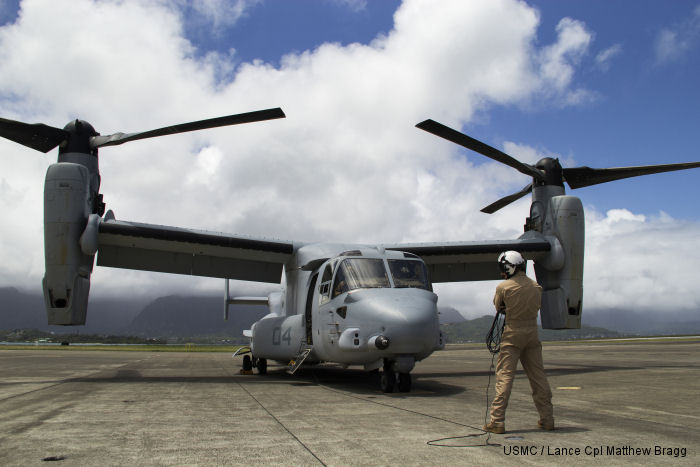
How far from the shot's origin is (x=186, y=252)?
14.3 m

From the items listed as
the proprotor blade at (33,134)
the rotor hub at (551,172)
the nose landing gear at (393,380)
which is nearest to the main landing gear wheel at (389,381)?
the nose landing gear at (393,380)

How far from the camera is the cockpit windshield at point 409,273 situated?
9.47 m

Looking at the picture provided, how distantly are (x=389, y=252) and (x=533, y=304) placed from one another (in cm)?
514

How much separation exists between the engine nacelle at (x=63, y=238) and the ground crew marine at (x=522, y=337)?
392 inches

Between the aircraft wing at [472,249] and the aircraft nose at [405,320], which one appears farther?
A: the aircraft wing at [472,249]

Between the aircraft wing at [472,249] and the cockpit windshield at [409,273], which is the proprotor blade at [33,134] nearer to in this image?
the aircraft wing at [472,249]

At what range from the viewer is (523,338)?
5.20 meters

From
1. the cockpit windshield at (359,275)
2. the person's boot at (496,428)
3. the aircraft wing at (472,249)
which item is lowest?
the person's boot at (496,428)

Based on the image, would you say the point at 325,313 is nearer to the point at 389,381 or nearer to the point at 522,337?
the point at 389,381

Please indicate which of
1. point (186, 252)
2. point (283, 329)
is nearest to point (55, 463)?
point (283, 329)

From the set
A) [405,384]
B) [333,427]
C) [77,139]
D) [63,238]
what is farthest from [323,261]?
[77,139]

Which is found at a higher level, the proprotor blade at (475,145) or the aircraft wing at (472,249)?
the proprotor blade at (475,145)

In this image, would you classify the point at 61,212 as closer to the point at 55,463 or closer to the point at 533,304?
the point at 55,463

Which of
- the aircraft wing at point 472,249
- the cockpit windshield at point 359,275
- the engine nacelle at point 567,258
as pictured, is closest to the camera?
the cockpit windshield at point 359,275
